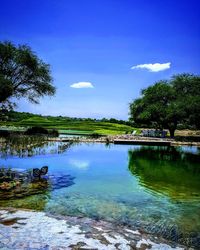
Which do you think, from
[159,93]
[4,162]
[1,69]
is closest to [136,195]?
[4,162]

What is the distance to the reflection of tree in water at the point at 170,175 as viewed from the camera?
14.6 m

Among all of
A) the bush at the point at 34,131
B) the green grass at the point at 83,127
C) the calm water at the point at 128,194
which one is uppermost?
the green grass at the point at 83,127

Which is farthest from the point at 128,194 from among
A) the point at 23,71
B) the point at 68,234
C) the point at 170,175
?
the point at 23,71

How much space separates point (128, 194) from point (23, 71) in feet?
82.0

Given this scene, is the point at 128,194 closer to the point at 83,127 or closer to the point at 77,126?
the point at 83,127

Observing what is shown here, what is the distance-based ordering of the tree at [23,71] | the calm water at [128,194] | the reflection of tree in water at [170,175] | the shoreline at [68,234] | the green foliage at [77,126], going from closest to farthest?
the shoreline at [68,234] < the calm water at [128,194] < the reflection of tree in water at [170,175] < the tree at [23,71] < the green foliage at [77,126]

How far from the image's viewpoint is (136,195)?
43.5 ft

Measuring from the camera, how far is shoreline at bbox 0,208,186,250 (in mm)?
7336

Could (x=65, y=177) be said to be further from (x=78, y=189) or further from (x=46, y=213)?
(x=46, y=213)

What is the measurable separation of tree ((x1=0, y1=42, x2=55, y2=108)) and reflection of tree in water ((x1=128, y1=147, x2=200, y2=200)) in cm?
1651

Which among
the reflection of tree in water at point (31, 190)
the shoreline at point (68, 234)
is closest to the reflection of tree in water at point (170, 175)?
the reflection of tree in water at point (31, 190)

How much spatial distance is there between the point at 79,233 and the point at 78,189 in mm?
5819

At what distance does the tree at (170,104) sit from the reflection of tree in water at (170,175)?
19174mm

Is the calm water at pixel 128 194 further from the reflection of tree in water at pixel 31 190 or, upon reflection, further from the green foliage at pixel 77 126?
the green foliage at pixel 77 126
